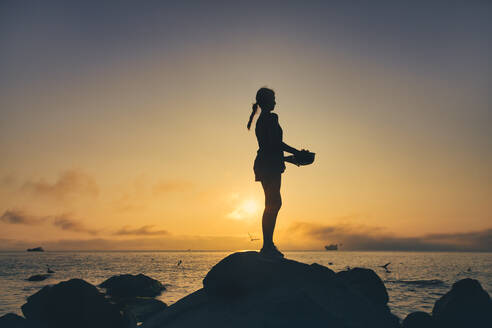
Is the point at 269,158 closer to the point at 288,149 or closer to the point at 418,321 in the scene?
the point at 288,149

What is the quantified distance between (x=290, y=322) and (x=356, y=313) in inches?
60.5

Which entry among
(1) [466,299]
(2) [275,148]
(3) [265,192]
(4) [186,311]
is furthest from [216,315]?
(1) [466,299]

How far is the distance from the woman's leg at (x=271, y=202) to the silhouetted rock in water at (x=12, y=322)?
1035 centimetres

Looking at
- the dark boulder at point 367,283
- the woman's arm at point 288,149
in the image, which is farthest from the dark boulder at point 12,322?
the dark boulder at point 367,283

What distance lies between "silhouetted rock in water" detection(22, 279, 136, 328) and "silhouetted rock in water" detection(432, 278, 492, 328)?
36.4ft

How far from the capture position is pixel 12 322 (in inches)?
512

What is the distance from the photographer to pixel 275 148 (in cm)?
798

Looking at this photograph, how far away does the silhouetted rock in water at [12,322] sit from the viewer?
12836 mm

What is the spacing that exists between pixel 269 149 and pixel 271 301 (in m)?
2.98

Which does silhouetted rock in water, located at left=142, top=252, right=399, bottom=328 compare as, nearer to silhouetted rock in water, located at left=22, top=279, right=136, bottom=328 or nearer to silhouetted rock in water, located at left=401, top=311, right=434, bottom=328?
silhouetted rock in water, located at left=401, top=311, right=434, bottom=328

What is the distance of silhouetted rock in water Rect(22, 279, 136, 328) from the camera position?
1319 cm

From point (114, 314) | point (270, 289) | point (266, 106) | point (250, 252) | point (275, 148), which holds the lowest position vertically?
point (114, 314)

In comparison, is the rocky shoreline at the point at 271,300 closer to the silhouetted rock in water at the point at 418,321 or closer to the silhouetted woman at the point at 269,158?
the silhouetted woman at the point at 269,158

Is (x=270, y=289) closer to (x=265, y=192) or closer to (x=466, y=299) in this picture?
(x=265, y=192)
